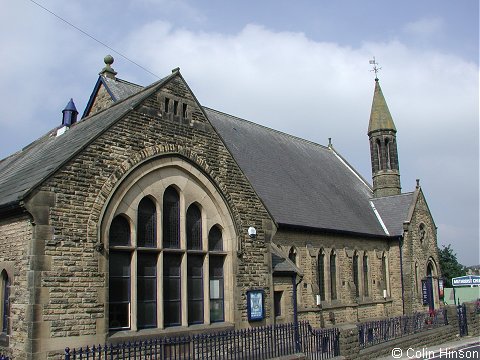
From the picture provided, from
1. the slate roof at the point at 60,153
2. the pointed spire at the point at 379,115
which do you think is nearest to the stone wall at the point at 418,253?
the pointed spire at the point at 379,115

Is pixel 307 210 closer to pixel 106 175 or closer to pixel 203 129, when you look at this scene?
pixel 203 129

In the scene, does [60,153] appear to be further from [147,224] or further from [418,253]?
[418,253]

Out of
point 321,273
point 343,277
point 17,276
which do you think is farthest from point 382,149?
point 17,276

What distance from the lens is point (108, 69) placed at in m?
23.4

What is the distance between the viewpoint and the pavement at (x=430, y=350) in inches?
693

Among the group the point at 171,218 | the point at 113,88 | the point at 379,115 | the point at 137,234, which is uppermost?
the point at 379,115

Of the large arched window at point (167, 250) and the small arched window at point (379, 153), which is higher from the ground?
the small arched window at point (379, 153)

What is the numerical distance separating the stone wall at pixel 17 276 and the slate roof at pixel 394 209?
24535 mm

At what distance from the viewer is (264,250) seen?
16.4 metres

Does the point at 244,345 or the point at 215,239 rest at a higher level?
the point at 215,239

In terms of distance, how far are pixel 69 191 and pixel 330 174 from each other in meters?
24.6

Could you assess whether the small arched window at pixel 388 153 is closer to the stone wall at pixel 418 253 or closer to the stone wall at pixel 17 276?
the stone wall at pixel 418 253

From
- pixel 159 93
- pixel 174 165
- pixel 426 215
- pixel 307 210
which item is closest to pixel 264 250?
pixel 174 165

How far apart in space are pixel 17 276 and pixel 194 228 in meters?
5.15
